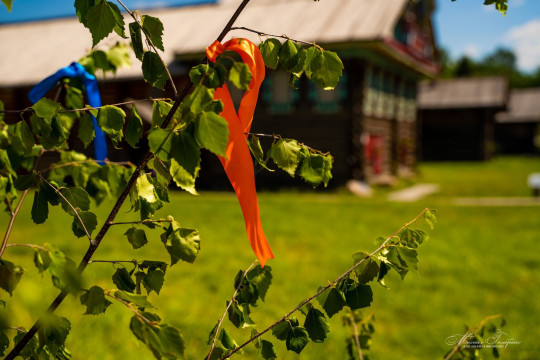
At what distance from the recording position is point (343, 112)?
13.6 m

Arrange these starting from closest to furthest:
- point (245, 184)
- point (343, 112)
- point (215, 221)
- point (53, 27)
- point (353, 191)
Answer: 1. point (245, 184)
2. point (215, 221)
3. point (353, 191)
4. point (343, 112)
5. point (53, 27)

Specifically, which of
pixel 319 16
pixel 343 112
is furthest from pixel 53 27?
pixel 343 112

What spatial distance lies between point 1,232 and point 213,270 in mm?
3629

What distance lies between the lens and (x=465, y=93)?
31109 mm

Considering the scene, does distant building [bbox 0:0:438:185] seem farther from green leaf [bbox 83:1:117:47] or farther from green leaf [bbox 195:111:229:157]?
green leaf [bbox 195:111:229:157]

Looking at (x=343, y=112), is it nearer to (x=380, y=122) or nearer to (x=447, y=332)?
(x=380, y=122)

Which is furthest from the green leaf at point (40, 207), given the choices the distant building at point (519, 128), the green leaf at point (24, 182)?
the distant building at point (519, 128)

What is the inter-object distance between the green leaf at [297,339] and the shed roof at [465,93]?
30.3 meters

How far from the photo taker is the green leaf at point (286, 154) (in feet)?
3.65

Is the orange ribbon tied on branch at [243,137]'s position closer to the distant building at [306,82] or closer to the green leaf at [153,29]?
the green leaf at [153,29]

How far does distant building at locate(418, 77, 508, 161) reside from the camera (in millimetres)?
29875

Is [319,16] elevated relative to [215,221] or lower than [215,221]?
elevated

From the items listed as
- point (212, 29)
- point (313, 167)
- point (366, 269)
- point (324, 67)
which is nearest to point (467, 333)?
point (366, 269)

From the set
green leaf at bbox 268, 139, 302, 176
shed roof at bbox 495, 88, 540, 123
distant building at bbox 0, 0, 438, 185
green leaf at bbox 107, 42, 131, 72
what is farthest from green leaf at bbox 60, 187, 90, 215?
shed roof at bbox 495, 88, 540, 123
